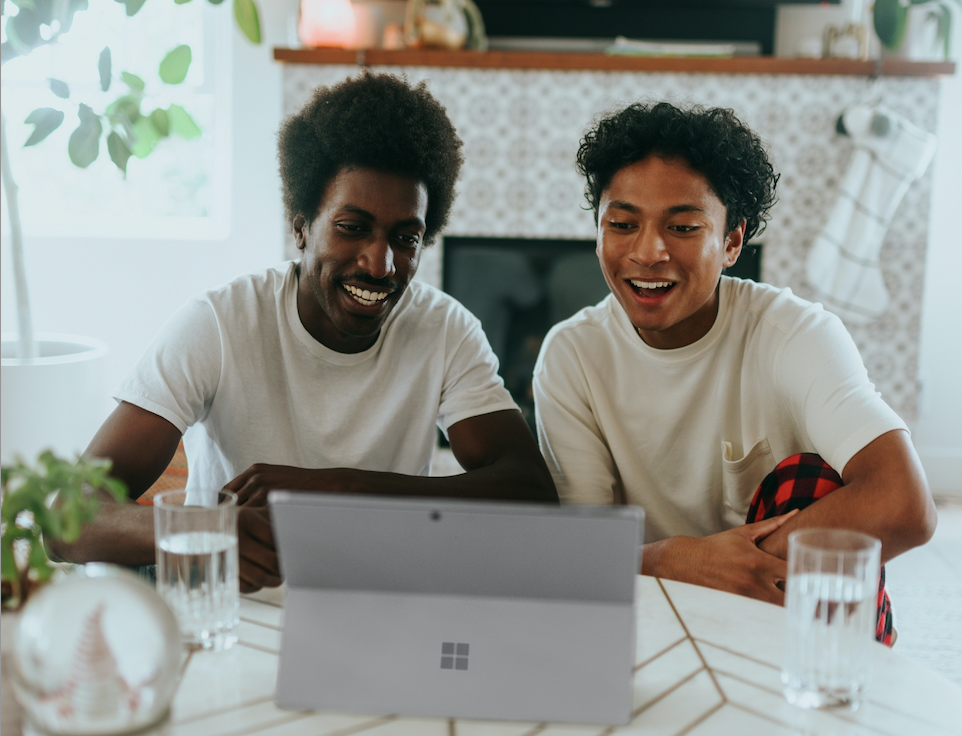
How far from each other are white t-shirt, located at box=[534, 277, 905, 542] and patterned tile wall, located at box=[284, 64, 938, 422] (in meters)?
1.87

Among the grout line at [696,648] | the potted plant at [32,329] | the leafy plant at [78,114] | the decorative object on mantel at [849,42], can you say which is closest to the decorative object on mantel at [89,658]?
the grout line at [696,648]

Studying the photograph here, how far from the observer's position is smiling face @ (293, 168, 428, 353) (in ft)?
4.74

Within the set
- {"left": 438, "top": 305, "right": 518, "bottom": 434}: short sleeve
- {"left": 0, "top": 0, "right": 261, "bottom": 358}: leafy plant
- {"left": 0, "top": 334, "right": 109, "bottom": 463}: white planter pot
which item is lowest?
{"left": 0, "top": 334, "right": 109, "bottom": 463}: white planter pot

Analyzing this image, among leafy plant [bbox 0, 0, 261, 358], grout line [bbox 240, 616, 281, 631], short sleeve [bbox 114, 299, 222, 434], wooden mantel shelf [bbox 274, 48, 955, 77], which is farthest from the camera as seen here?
wooden mantel shelf [bbox 274, 48, 955, 77]

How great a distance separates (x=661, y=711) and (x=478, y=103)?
9.50 ft

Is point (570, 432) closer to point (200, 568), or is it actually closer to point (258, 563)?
point (258, 563)

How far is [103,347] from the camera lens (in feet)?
8.89

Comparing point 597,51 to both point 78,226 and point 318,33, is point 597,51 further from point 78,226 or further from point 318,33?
point 78,226

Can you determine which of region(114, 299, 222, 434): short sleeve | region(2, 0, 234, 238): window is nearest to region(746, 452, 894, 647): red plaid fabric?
region(114, 299, 222, 434): short sleeve

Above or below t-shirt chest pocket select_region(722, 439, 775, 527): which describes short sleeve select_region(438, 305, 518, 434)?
above

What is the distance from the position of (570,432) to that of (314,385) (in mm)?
441

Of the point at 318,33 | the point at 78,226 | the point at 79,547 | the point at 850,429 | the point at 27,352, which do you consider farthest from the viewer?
the point at 78,226

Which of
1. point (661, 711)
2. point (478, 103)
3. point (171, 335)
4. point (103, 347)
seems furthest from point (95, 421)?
point (661, 711)

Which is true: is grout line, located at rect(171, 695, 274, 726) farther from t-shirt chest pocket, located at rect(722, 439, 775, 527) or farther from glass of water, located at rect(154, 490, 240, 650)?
t-shirt chest pocket, located at rect(722, 439, 775, 527)
